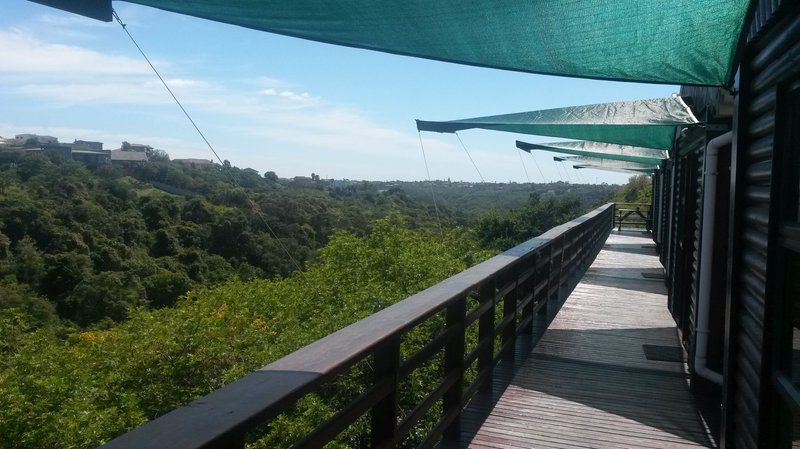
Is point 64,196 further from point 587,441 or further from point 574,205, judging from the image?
point 587,441

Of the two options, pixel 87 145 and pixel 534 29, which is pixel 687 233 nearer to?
pixel 534 29

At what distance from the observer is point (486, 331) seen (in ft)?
12.1

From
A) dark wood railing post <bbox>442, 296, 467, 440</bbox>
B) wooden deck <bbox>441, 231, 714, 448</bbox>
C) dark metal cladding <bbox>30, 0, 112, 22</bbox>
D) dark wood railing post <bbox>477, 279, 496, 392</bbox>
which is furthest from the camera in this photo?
dark wood railing post <bbox>477, 279, 496, 392</bbox>

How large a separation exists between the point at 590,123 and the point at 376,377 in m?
4.64

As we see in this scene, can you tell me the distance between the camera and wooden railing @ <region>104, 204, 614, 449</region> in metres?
1.23

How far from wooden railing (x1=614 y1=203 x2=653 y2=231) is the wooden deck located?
1481 centimetres

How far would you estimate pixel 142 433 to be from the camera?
1.15 meters

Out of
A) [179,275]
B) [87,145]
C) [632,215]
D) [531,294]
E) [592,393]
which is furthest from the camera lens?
[87,145]

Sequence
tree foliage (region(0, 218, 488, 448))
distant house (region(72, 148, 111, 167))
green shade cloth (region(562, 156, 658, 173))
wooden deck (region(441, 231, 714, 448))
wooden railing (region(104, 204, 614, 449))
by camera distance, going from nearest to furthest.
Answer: wooden railing (region(104, 204, 614, 449)) < wooden deck (region(441, 231, 714, 448)) < tree foliage (region(0, 218, 488, 448)) < green shade cloth (region(562, 156, 658, 173)) < distant house (region(72, 148, 111, 167))

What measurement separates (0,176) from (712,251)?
48261 mm

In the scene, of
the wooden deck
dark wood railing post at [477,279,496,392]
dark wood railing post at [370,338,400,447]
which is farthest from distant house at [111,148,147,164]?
dark wood railing post at [370,338,400,447]

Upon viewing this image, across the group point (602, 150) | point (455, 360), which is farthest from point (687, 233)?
point (602, 150)

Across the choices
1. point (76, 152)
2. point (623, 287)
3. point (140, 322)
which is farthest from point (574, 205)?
point (76, 152)

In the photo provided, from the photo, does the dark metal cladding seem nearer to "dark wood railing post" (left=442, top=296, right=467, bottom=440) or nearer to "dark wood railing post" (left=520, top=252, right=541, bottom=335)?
→ "dark wood railing post" (left=442, top=296, right=467, bottom=440)
